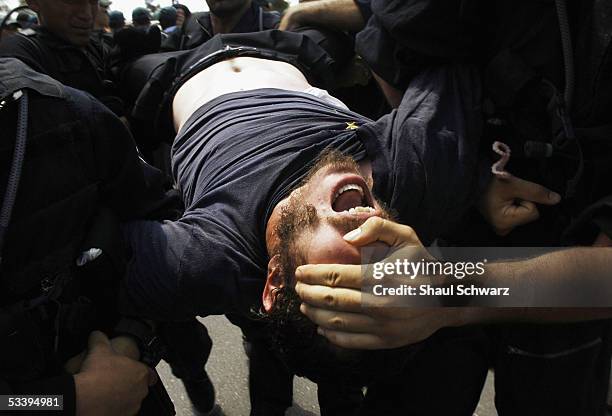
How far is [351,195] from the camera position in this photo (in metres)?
1.19

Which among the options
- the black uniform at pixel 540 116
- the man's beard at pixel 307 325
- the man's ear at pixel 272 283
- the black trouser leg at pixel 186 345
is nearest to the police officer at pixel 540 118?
the black uniform at pixel 540 116

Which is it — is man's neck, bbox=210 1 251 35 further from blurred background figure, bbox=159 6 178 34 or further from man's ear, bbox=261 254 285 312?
blurred background figure, bbox=159 6 178 34

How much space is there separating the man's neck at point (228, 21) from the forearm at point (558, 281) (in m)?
1.78

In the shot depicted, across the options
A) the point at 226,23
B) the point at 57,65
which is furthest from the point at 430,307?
the point at 226,23

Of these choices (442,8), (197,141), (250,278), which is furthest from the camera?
(197,141)

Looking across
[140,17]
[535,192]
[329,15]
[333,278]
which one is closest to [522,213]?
[535,192]

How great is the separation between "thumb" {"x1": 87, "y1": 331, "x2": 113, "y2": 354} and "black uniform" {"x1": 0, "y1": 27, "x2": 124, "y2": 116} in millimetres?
1007

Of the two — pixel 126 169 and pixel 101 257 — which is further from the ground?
pixel 126 169

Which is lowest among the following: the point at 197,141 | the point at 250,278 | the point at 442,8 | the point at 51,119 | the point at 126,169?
the point at 250,278

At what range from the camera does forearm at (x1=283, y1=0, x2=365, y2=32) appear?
1947 mm

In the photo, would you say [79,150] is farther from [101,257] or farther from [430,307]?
[430,307]

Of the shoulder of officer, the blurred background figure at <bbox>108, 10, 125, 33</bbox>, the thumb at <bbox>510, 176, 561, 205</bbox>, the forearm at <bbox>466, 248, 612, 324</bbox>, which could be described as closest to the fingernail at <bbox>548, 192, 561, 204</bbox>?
the thumb at <bbox>510, 176, 561, 205</bbox>

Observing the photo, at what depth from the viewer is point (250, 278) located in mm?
1168

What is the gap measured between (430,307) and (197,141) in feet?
2.96
